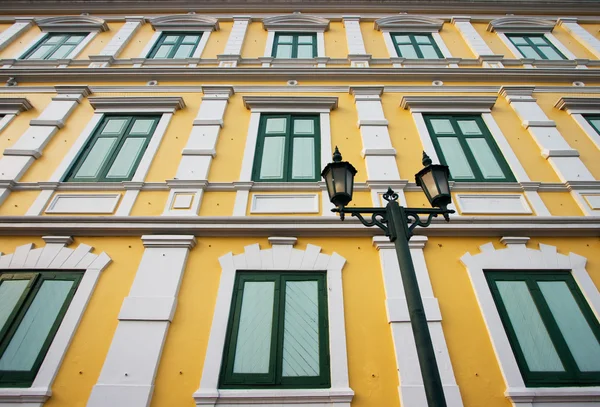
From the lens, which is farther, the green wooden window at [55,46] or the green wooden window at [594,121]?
the green wooden window at [55,46]

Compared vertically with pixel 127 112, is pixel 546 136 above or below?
below

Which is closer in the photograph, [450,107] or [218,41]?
[450,107]

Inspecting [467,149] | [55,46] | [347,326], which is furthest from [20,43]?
[467,149]

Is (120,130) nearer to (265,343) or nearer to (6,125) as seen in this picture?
(6,125)

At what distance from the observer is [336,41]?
11352 mm

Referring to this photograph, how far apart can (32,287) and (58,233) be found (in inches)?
38.9

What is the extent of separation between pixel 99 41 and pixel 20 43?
241 centimetres

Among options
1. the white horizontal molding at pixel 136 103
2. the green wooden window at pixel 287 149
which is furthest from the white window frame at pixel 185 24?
the green wooden window at pixel 287 149

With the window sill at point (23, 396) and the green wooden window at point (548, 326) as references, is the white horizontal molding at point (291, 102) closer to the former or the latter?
the green wooden window at point (548, 326)

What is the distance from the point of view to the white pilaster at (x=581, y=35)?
10945mm

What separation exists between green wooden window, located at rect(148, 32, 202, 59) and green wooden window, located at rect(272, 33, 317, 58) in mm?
2468

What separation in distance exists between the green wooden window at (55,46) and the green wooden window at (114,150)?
4170mm

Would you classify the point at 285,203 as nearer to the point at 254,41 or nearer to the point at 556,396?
the point at 556,396

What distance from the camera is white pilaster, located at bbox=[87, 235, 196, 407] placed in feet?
15.4
